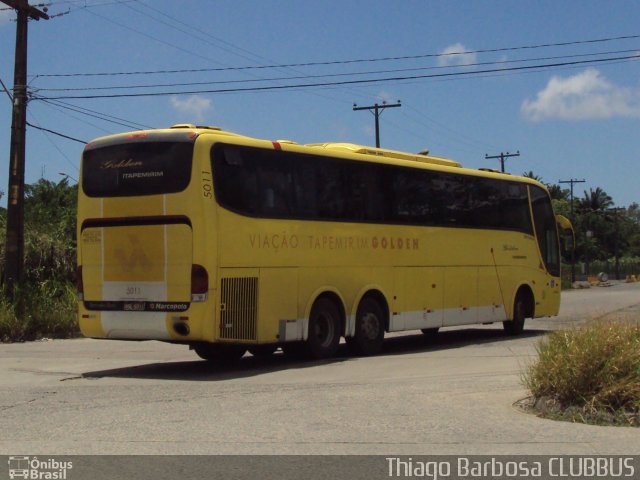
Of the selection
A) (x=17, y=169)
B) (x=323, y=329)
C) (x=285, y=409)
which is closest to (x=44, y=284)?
(x=17, y=169)

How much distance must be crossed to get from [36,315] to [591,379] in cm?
1519

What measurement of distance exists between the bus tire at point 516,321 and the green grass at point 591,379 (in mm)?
10434

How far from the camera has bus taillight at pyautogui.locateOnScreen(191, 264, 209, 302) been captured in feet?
38.3

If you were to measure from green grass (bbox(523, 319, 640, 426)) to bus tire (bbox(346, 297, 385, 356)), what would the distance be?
594cm

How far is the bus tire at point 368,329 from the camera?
48.3ft

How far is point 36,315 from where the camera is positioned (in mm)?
20062

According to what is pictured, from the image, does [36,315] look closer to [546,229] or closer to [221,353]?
[221,353]

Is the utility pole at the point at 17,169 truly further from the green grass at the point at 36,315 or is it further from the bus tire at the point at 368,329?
the bus tire at the point at 368,329

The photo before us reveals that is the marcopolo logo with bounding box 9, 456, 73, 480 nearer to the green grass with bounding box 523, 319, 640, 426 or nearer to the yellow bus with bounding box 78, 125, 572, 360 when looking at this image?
the green grass with bounding box 523, 319, 640, 426

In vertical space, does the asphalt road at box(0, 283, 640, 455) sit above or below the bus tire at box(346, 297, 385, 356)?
below

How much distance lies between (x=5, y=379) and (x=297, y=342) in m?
4.50

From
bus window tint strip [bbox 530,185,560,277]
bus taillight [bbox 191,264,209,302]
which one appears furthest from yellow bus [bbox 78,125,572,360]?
bus window tint strip [bbox 530,185,560,277]

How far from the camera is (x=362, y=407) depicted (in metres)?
9.08

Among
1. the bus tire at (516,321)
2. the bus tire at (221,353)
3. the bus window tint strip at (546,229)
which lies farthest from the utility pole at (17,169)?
the bus window tint strip at (546,229)
